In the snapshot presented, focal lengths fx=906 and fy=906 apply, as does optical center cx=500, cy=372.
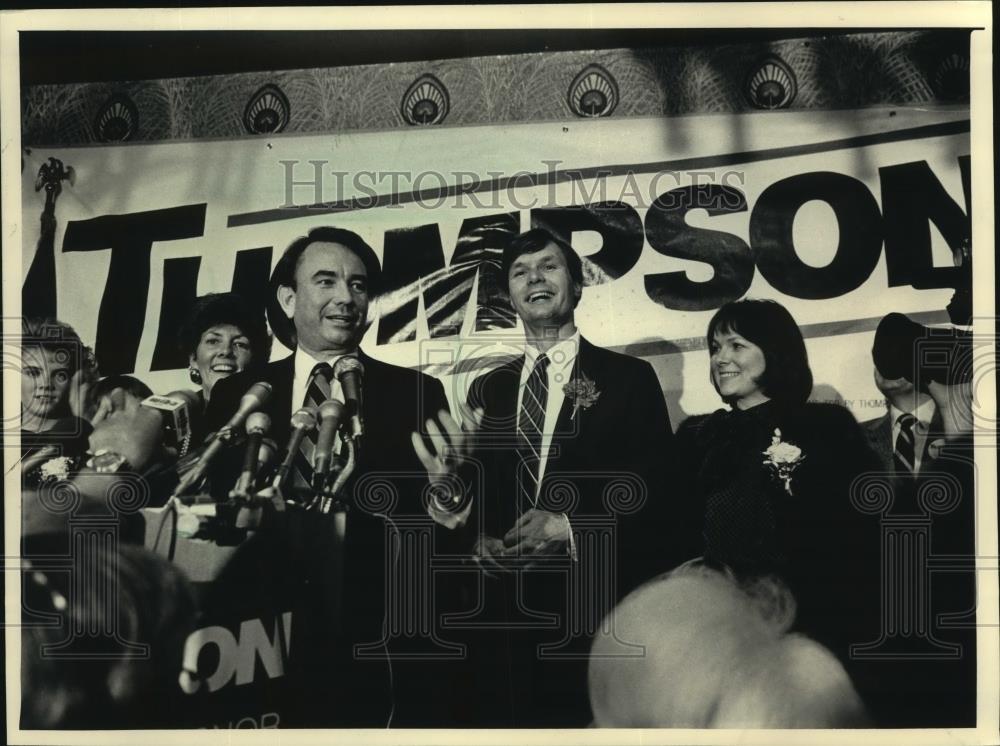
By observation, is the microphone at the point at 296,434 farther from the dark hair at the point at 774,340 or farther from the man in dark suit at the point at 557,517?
the dark hair at the point at 774,340

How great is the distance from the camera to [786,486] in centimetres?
269

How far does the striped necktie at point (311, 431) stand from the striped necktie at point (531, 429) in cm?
60

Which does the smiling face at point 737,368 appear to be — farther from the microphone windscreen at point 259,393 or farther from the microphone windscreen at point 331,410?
the microphone windscreen at point 259,393

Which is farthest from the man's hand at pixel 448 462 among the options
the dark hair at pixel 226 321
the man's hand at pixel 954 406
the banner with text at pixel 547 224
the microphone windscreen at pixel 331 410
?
the man's hand at pixel 954 406

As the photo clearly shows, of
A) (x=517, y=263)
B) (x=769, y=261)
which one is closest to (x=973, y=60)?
(x=769, y=261)

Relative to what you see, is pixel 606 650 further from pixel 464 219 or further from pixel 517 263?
pixel 464 219

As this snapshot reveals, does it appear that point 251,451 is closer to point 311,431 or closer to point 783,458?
point 311,431

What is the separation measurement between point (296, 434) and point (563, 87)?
52.1 inches

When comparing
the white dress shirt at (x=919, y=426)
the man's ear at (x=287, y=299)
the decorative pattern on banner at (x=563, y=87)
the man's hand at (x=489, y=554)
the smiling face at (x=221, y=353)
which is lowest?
the man's hand at (x=489, y=554)

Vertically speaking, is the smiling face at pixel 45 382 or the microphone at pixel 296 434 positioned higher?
the smiling face at pixel 45 382

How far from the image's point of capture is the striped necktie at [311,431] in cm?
271

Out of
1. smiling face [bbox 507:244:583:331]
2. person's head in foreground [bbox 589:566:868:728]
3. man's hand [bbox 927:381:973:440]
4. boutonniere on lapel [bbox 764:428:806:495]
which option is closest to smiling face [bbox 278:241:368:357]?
smiling face [bbox 507:244:583:331]

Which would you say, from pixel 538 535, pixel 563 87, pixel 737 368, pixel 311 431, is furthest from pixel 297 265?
pixel 737 368

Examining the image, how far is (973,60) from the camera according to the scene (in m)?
2.76
